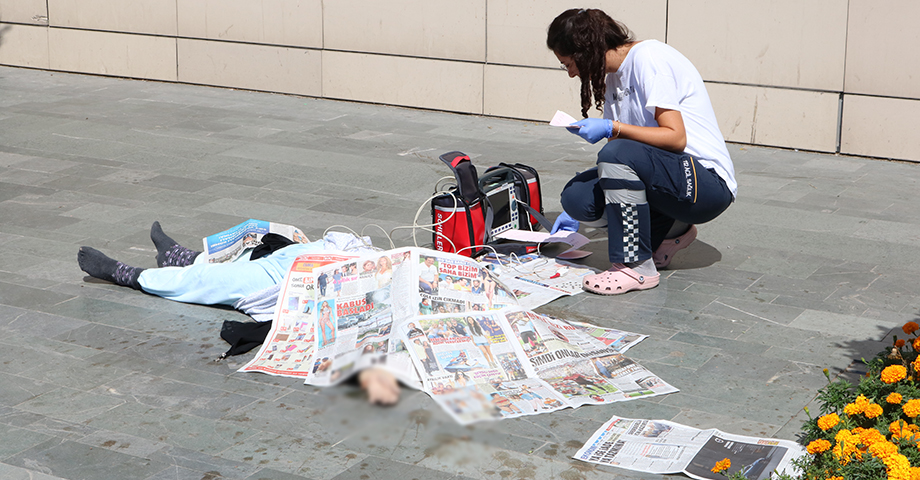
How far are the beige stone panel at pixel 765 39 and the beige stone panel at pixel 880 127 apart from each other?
22cm

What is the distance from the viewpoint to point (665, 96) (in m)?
3.88

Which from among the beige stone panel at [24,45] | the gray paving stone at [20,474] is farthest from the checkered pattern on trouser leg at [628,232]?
the beige stone panel at [24,45]

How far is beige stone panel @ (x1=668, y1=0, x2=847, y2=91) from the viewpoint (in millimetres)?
6762

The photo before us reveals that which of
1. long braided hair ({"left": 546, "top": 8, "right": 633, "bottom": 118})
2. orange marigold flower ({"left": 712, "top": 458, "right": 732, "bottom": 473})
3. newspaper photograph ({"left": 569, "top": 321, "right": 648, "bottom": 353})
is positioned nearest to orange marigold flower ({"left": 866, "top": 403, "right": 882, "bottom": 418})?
orange marigold flower ({"left": 712, "top": 458, "right": 732, "bottom": 473})

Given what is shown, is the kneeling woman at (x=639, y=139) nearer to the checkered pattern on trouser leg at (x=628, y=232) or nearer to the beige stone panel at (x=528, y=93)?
the checkered pattern on trouser leg at (x=628, y=232)

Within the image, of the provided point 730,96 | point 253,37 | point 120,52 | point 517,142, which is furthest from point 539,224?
point 120,52

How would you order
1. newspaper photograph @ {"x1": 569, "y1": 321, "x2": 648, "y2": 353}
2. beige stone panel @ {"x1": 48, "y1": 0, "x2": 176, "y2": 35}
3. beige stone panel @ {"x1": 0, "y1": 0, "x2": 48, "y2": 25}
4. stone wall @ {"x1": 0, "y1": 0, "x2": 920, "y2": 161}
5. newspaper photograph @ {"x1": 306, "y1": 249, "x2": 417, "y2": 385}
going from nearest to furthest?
newspaper photograph @ {"x1": 306, "y1": 249, "x2": 417, "y2": 385} < newspaper photograph @ {"x1": 569, "y1": 321, "x2": 648, "y2": 353} < stone wall @ {"x1": 0, "y1": 0, "x2": 920, "y2": 161} < beige stone panel @ {"x1": 48, "y1": 0, "x2": 176, "y2": 35} < beige stone panel @ {"x1": 0, "y1": 0, "x2": 48, "y2": 25}

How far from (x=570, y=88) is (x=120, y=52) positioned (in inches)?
203

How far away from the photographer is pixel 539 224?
15.9ft

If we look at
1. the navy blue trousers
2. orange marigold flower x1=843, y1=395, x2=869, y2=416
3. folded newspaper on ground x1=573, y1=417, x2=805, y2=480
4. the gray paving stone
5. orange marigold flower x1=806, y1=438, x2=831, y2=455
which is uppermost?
the navy blue trousers

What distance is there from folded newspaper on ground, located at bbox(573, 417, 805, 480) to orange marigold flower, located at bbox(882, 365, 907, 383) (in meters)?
0.30

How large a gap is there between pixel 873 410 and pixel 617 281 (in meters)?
1.75

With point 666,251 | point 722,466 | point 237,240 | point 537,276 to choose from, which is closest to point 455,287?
point 537,276

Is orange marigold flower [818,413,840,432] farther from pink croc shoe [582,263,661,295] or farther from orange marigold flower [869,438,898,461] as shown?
pink croc shoe [582,263,661,295]
